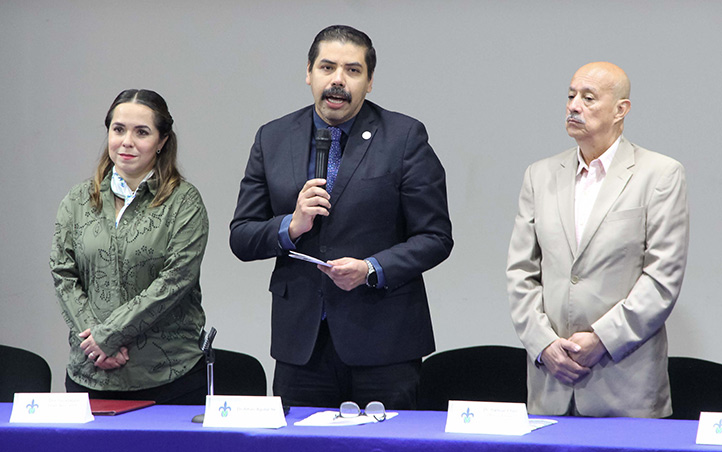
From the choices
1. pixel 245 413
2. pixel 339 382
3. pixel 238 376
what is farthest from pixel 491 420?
pixel 238 376

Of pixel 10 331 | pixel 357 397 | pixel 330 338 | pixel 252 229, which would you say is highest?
pixel 252 229

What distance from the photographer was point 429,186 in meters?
2.59

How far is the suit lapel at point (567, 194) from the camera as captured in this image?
253cm

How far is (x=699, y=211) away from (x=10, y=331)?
323cm

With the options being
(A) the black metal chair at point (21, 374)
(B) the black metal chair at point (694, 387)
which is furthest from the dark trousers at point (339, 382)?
(A) the black metal chair at point (21, 374)

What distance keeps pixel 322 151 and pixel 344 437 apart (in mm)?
854

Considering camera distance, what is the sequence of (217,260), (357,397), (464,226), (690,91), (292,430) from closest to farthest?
(292,430) → (357,397) → (690,91) → (464,226) → (217,260)

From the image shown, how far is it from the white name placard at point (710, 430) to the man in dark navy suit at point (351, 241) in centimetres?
90

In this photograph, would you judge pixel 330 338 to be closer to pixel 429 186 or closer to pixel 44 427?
pixel 429 186

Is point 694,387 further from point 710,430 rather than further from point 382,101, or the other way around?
point 382,101

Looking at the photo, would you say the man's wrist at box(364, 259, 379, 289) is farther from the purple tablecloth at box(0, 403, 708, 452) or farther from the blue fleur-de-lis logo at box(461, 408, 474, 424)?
the blue fleur-de-lis logo at box(461, 408, 474, 424)

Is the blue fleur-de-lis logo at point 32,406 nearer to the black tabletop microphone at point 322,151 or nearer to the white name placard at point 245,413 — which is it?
the white name placard at point 245,413

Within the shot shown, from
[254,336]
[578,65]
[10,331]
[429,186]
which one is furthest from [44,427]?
[578,65]

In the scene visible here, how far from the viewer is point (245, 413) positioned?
6.76ft
